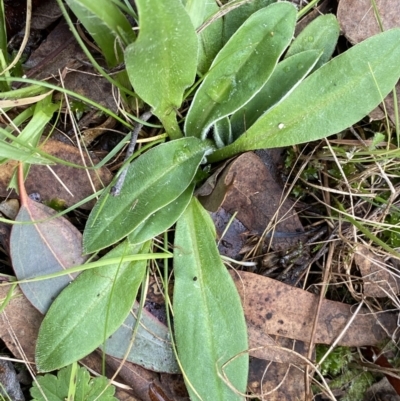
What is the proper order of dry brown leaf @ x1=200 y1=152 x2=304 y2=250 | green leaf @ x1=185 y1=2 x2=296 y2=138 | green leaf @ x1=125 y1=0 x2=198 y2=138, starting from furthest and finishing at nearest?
dry brown leaf @ x1=200 y1=152 x2=304 y2=250 → green leaf @ x1=185 y1=2 x2=296 y2=138 → green leaf @ x1=125 y1=0 x2=198 y2=138

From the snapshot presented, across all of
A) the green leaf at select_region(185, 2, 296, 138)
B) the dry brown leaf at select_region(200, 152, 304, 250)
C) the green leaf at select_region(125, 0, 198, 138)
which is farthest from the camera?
the dry brown leaf at select_region(200, 152, 304, 250)

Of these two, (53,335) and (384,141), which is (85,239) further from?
(384,141)

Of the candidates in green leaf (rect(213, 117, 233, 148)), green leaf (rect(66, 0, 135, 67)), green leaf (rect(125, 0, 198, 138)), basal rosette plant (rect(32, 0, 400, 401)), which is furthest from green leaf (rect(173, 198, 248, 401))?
green leaf (rect(66, 0, 135, 67))

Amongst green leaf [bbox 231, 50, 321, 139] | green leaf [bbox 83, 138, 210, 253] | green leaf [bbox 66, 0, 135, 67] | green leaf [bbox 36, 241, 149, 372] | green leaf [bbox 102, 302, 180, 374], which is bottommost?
green leaf [bbox 102, 302, 180, 374]

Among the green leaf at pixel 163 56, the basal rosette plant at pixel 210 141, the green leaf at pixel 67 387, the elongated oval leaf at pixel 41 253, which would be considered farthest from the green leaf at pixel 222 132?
the green leaf at pixel 67 387

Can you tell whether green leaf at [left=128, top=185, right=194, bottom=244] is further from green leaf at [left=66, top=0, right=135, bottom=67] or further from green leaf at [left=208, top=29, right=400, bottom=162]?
green leaf at [left=66, top=0, right=135, bottom=67]
